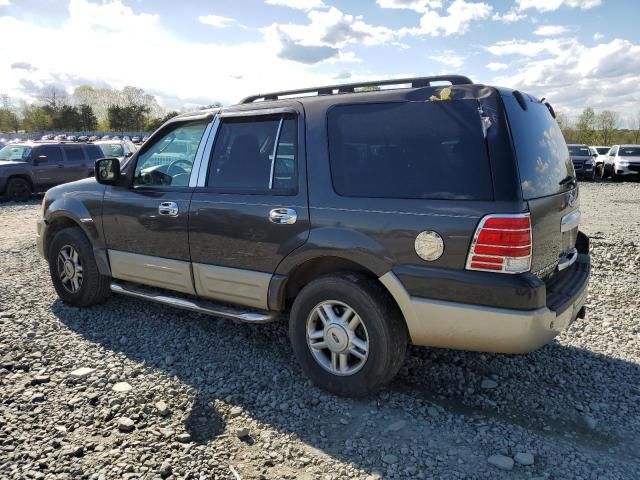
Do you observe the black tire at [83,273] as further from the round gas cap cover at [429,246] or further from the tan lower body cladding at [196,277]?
the round gas cap cover at [429,246]

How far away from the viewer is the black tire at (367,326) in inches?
124

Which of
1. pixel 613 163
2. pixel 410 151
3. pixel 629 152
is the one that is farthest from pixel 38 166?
pixel 629 152

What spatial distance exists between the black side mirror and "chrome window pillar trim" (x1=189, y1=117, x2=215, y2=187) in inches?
35.0

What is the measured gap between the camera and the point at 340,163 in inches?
131

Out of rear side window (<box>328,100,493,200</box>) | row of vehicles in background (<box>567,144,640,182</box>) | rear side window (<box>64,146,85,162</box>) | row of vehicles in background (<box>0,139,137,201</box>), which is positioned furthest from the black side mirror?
row of vehicles in background (<box>567,144,640,182</box>)

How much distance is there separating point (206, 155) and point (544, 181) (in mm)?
2492

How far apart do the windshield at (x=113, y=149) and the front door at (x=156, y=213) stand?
15.0m

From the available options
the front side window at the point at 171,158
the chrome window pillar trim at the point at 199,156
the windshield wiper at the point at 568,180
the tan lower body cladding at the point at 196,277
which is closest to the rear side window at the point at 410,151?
the windshield wiper at the point at 568,180

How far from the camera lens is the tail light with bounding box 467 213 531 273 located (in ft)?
9.00

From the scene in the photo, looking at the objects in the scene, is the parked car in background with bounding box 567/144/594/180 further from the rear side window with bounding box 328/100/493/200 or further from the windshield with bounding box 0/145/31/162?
the rear side window with bounding box 328/100/493/200

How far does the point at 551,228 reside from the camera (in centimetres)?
313

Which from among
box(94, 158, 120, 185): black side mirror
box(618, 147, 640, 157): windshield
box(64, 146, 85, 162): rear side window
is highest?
box(64, 146, 85, 162): rear side window

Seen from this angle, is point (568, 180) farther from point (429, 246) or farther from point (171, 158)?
point (171, 158)

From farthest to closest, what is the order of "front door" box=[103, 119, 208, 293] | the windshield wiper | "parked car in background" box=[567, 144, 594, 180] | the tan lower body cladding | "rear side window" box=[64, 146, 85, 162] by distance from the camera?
"parked car in background" box=[567, 144, 594, 180], "rear side window" box=[64, 146, 85, 162], "front door" box=[103, 119, 208, 293], the tan lower body cladding, the windshield wiper
